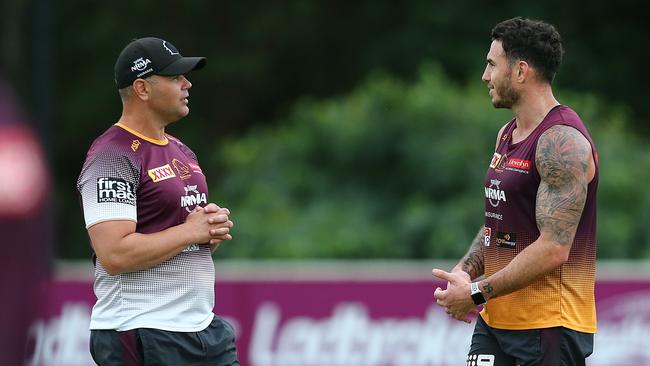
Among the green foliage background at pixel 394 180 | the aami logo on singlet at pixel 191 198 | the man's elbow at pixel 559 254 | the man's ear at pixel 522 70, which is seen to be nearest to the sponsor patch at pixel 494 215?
the man's elbow at pixel 559 254

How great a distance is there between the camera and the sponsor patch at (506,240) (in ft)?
14.2

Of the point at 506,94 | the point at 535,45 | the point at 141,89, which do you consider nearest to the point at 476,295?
the point at 506,94

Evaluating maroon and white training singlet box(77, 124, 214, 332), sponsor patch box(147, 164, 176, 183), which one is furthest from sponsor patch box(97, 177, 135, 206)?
sponsor patch box(147, 164, 176, 183)

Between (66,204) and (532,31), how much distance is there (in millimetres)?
20125

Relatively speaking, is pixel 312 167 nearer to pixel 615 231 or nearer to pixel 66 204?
pixel 615 231

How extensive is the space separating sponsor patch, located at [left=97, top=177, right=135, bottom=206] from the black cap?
465 millimetres

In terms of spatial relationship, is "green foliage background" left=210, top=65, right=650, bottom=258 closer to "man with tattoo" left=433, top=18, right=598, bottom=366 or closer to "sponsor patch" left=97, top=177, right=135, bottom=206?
"man with tattoo" left=433, top=18, right=598, bottom=366

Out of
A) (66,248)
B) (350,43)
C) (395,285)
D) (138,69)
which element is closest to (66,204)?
(66,248)

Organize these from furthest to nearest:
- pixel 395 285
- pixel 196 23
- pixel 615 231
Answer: pixel 196 23, pixel 615 231, pixel 395 285

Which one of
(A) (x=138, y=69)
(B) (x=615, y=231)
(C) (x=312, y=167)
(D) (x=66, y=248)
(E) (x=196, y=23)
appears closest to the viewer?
(A) (x=138, y=69)

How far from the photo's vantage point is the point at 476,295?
4.27 metres

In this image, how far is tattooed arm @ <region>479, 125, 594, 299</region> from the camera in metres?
4.05

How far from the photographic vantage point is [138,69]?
4359 mm

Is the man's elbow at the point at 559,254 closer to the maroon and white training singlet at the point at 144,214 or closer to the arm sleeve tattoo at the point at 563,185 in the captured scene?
the arm sleeve tattoo at the point at 563,185
